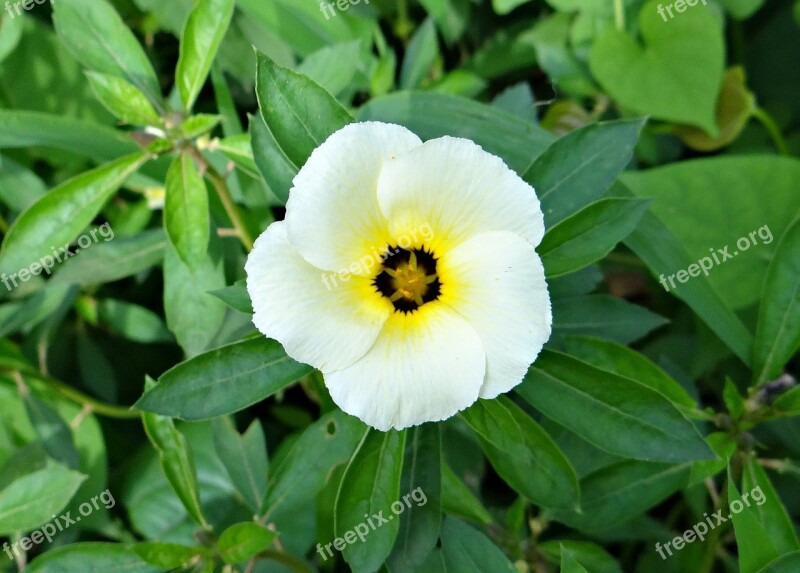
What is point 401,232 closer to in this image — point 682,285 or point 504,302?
point 504,302

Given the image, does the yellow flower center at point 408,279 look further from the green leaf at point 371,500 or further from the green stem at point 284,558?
the green stem at point 284,558

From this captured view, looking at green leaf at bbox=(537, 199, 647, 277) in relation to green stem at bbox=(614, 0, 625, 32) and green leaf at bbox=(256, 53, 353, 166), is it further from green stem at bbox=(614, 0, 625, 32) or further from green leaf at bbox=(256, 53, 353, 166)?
green stem at bbox=(614, 0, 625, 32)

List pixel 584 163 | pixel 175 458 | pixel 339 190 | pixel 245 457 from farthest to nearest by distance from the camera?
pixel 245 457 < pixel 175 458 < pixel 584 163 < pixel 339 190

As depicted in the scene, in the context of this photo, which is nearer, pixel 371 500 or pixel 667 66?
pixel 371 500

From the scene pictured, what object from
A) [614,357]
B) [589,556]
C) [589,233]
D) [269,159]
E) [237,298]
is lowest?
[589,556]

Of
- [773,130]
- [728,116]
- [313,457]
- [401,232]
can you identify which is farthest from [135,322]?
[773,130]

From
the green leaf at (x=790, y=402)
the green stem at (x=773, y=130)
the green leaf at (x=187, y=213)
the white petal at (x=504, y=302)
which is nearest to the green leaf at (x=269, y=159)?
the green leaf at (x=187, y=213)

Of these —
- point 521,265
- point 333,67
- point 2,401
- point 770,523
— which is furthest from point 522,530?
point 2,401

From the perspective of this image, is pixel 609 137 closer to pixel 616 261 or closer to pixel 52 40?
pixel 616 261
